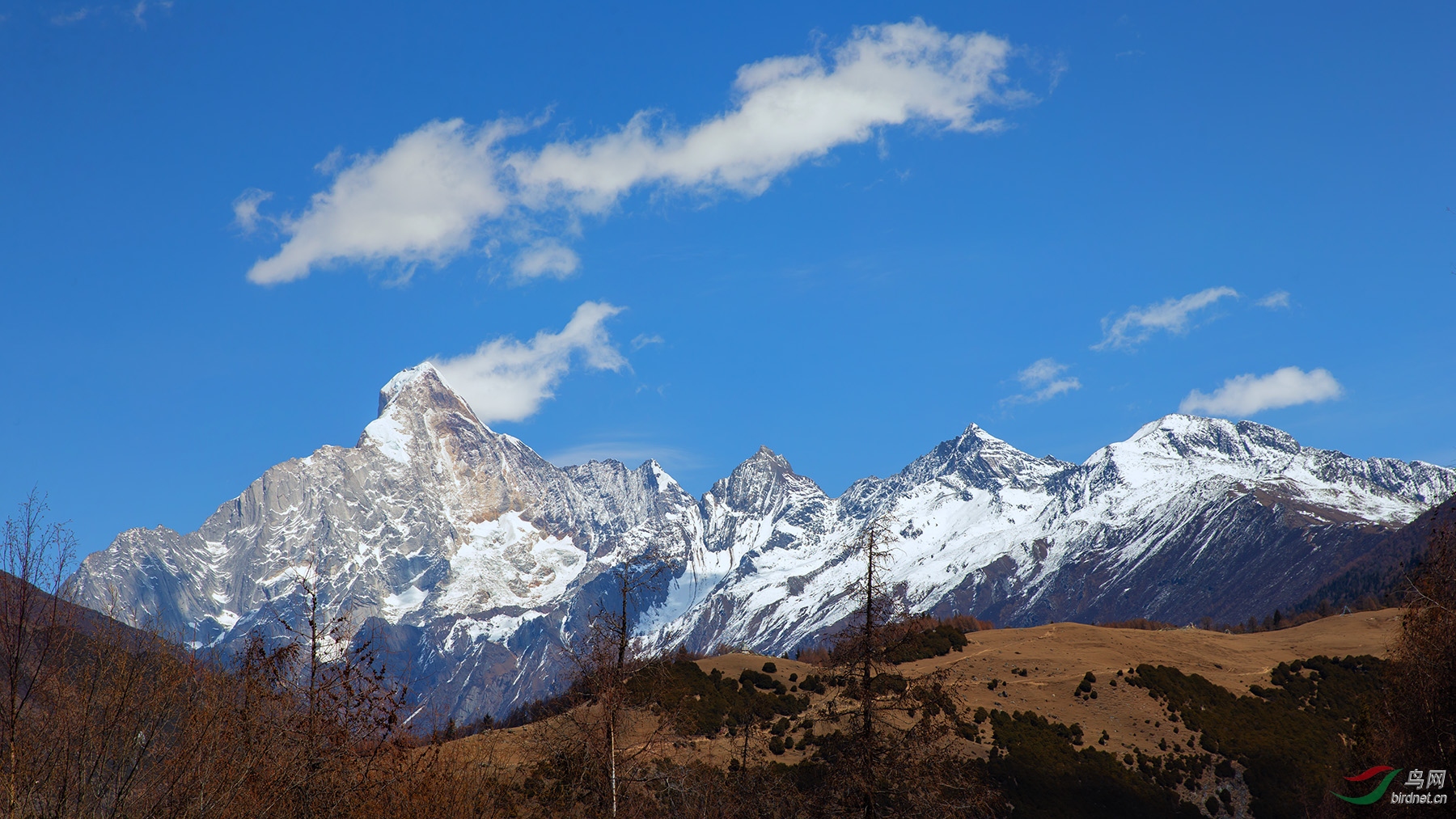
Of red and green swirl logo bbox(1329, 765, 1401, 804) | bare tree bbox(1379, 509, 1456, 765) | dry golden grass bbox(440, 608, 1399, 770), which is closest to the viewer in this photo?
bare tree bbox(1379, 509, 1456, 765)

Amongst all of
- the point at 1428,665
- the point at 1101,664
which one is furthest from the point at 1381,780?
the point at 1101,664

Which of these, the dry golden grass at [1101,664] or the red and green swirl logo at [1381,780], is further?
the dry golden grass at [1101,664]

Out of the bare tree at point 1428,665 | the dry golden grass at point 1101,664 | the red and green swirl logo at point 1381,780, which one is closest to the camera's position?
the bare tree at point 1428,665

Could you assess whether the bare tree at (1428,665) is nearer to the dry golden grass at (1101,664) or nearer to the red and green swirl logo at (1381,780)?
the red and green swirl logo at (1381,780)

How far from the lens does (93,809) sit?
54.6 feet

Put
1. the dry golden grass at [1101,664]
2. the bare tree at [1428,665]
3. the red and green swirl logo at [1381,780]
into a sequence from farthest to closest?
the dry golden grass at [1101,664] < the red and green swirl logo at [1381,780] < the bare tree at [1428,665]

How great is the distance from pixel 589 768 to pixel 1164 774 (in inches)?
2428

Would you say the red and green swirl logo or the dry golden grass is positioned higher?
the dry golden grass

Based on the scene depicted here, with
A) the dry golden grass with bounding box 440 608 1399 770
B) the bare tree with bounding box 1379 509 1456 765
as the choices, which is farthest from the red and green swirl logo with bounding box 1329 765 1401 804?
the dry golden grass with bounding box 440 608 1399 770

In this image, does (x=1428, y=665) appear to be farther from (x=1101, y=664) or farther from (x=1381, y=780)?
(x=1101, y=664)

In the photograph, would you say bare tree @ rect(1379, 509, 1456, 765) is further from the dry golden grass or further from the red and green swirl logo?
the dry golden grass

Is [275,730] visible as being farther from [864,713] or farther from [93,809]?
[864,713]

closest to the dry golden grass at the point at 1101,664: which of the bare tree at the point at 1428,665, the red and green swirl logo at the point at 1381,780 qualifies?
the red and green swirl logo at the point at 1381,780

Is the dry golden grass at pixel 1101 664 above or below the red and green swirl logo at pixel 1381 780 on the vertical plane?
above
